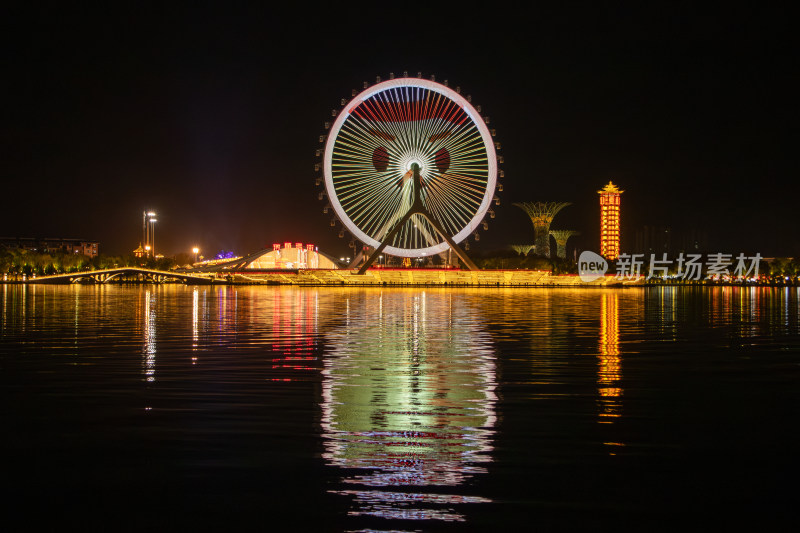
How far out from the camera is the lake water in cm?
737

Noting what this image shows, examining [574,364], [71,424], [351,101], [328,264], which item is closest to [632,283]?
[351,101]

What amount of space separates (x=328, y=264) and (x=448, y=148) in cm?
11743

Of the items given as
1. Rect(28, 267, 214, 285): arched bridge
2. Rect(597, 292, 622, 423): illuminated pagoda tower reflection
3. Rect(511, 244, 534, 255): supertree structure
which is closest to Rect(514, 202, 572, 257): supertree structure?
Rect(511, 244, 534, 255): supertree structure

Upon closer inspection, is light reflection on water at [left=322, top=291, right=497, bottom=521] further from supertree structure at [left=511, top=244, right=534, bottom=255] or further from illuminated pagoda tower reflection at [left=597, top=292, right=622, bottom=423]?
supertree structure at [left=511, top=244, right=534, bottom=255]

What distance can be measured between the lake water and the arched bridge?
101m

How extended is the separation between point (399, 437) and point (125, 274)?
130 metres

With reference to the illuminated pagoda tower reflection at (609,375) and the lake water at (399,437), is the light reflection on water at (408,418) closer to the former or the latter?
the lake water at (399,437)

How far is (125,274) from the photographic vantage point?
435ft

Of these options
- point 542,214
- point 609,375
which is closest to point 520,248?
point 542,214

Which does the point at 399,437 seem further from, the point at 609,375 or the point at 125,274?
the point at 125,274

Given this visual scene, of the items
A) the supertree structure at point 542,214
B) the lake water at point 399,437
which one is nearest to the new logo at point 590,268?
the supertree structure at point 542,214

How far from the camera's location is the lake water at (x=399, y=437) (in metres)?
7.37

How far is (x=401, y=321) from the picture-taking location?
32375 mm

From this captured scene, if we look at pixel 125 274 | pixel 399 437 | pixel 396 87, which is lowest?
pixel 399 437
